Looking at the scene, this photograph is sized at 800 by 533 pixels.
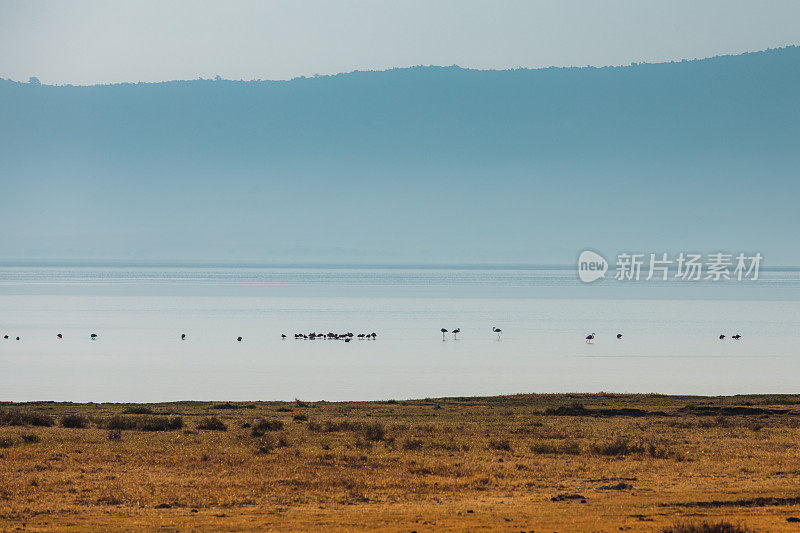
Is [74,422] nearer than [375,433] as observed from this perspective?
No

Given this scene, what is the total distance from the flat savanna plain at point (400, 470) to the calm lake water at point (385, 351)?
12753 mm

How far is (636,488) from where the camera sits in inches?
715

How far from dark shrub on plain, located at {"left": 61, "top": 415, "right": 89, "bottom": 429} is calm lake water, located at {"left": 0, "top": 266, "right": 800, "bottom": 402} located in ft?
41.6

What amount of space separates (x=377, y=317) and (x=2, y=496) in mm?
78870

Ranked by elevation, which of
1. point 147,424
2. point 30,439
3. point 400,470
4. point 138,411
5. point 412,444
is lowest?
point 400,470

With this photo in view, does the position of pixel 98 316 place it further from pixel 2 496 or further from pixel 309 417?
pixel 2 496

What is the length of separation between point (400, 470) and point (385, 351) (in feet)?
139

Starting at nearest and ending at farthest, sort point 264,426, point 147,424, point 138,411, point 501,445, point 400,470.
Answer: point 400,470
point 501,445
point 264,426
point 147,424
point 138,411

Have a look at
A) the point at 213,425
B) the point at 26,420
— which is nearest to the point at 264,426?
the point at 213,425

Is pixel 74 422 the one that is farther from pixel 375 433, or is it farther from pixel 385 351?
pixel 385 351

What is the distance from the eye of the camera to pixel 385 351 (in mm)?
62469

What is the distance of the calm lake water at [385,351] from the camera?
4453 centimetres

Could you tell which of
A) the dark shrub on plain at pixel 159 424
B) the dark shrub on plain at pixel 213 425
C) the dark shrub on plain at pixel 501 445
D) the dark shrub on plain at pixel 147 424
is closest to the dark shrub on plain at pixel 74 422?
the dark shrub on plain at pixel 147 424

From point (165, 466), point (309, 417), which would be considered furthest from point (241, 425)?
point (165, 466)
